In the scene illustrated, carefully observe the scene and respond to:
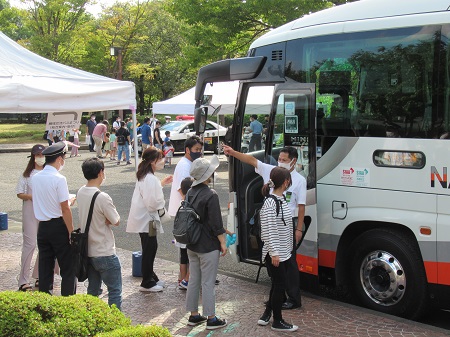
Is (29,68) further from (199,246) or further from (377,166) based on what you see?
(377,166)

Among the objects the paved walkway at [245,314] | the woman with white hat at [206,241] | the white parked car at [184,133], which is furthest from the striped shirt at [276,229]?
the white parked car at [184,133]

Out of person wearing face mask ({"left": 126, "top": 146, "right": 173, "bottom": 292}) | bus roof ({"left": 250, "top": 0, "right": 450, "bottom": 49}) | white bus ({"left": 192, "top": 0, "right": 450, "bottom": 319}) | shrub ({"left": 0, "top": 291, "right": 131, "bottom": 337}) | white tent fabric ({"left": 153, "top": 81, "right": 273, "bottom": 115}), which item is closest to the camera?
shrub ({"left": 0, "top": 291, "right": 131, "bottom": 337})

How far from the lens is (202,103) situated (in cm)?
827

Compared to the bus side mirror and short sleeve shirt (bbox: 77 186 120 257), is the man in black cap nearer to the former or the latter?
short sleeve shirt (bbox: 77 186 120 257)

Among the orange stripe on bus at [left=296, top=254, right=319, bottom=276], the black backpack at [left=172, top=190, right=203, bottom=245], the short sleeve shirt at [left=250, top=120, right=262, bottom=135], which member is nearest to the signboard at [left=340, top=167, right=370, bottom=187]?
the orange stripe on bus at [left=296, top=254, right=319, bottom=276]

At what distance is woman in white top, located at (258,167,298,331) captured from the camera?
235 inches

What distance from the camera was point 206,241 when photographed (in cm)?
601

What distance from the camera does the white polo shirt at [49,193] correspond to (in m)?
6.11

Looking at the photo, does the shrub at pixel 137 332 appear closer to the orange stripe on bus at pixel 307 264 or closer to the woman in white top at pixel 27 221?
the orange stripe on bus at pixel 307 264

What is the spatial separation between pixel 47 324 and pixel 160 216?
10.8ft

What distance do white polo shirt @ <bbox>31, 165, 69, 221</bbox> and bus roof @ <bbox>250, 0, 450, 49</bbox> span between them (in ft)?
10.7

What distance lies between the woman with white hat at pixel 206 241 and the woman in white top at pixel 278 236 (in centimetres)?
46

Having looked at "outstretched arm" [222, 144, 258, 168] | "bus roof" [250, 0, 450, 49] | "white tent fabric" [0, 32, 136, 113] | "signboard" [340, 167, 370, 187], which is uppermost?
"bus roof" [250, 0, 450, 49]

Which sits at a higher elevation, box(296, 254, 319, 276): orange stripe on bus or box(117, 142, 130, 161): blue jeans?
box(117, 142, 130, 161): blue jeans
